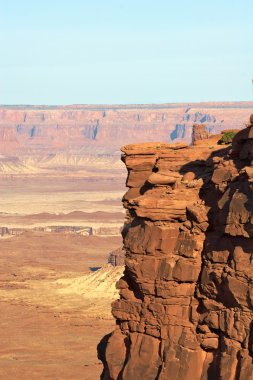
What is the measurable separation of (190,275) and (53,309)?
91.2 meters

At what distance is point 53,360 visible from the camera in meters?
84.1

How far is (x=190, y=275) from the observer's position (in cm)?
2516

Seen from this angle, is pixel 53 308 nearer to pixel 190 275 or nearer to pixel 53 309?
pixel 53 309

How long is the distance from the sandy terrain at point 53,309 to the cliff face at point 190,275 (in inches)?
1819

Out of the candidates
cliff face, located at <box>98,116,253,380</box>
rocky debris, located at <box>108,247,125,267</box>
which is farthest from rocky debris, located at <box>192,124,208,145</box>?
rocky debris, located at <box>108,247,125,267</box>

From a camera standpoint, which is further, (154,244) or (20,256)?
(20,256)

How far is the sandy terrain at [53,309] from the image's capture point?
268 ft

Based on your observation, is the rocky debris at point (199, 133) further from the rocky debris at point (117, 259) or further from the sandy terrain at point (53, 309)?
the rocky debris at point (117, 259)

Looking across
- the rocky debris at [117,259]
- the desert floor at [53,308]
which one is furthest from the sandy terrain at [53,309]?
the rocky debris at [117,259]

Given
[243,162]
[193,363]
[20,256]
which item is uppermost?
[243,162]

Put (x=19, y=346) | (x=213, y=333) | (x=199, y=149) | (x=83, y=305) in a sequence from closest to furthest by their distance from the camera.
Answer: (x=213, y=333) < (x=199, y=149) < (x=19, y=346) < (x=83, y=305)

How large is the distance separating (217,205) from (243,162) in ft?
3.89

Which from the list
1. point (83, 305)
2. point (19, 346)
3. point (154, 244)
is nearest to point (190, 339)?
point (154, 244)

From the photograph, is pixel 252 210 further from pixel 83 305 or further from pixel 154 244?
pixel 83 305
